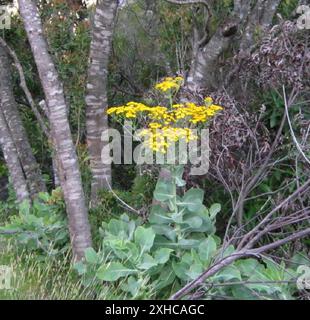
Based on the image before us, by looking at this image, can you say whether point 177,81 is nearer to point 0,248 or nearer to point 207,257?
point 207,257

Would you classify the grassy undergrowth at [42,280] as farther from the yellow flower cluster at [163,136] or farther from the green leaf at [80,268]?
the yellow flower cluster at [163,136]

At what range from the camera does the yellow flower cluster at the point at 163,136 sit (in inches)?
151

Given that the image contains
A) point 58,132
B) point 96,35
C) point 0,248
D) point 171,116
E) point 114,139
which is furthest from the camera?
point 114,139

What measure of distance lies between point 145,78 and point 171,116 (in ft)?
12.4

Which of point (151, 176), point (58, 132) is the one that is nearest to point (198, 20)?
point (151, 176)

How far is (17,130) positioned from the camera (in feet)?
20.6

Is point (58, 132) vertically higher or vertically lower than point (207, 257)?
higher

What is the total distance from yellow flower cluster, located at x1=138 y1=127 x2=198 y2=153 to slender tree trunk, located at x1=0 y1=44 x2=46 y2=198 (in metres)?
2.77

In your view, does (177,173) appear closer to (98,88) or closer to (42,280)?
(42,280)

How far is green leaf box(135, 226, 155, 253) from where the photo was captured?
3.97m

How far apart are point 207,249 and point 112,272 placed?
0.75 meters

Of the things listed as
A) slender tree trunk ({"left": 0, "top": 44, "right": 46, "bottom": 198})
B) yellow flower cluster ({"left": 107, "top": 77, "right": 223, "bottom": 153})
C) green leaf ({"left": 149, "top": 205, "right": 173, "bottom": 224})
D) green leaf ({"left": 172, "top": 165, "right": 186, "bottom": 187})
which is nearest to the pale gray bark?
yellow flower cluster ({"left": 107, "top": 77, "right": 223, "bottom": 153})

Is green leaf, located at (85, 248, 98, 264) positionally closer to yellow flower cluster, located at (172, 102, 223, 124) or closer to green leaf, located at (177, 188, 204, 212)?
green leaf, located at (177, 188, 204, 212)

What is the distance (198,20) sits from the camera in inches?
254
